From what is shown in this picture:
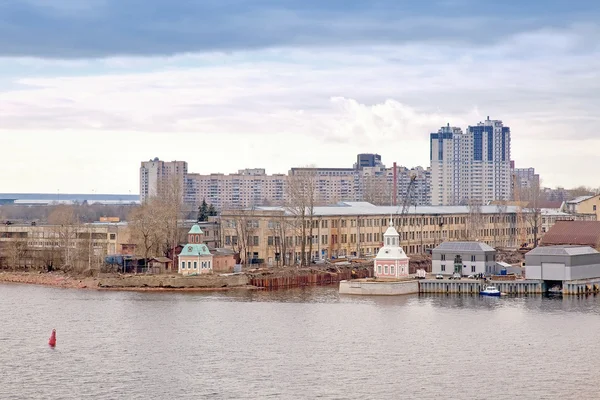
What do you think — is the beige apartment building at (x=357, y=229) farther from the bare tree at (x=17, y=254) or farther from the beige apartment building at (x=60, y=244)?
the bare tree at (x=17, y=254)

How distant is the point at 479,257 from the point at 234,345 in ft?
116

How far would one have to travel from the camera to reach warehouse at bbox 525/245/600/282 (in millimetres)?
75875

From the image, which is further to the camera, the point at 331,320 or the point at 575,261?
the point at 575,261

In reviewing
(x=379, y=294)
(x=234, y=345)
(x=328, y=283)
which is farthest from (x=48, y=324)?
(x=328, y=283)

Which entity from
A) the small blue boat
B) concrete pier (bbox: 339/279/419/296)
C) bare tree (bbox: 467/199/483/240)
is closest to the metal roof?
bare tree (bbox: 467/199/483/240)

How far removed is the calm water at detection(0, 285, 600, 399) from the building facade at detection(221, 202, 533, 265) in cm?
2531

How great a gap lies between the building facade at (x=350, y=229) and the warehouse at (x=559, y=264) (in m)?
20.5

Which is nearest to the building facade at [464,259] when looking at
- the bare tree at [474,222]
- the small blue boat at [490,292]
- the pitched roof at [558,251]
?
the pitched roof at [558,251]

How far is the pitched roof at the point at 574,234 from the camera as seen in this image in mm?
90912

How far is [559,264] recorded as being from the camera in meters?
76.2

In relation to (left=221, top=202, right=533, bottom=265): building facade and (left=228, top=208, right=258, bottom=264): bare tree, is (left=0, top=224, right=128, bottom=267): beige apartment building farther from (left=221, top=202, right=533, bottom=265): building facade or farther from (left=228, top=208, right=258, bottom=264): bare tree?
(left=221, top=202, right=533, bottom=265): building facade

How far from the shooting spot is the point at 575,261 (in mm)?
76188

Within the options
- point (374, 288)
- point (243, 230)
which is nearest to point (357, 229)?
point (243, 230)

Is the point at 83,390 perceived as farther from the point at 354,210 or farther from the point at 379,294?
the point at 354,210
